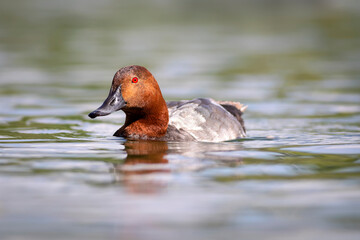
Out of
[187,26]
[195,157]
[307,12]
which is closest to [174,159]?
[195,157]

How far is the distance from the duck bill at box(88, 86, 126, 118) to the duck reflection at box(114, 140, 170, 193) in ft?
1.65

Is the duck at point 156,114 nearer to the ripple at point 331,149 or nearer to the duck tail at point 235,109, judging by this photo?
the duck tail at point 235,109

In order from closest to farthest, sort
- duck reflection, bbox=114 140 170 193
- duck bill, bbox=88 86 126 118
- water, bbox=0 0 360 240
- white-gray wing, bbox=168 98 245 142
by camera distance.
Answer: water, bbox=0 0 360 240
duck reflection, bbox=114 140 170 193
duck bill, bbox=88 86 126 118
white-gray wing, bbox=168 98 245 142

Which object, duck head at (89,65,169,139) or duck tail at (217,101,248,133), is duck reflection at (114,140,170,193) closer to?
duck head at (89,65,169,139)

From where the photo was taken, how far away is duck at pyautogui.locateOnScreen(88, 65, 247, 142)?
871 cm

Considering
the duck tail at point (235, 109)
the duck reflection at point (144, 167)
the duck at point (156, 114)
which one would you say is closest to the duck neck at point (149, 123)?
the duck at point (156, 114)

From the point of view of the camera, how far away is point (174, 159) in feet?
24.9

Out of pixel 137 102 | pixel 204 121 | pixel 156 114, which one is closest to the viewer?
pixel 137 102

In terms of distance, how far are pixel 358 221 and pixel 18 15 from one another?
3698 centimetres

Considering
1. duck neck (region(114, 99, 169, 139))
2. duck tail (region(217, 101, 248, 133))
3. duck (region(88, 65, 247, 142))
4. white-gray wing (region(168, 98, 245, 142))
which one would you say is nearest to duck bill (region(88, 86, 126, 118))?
duck (region(88, 65, 247, 142))

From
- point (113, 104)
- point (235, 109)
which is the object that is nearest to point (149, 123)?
point (113, 104)

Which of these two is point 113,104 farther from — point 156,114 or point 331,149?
point 331,149

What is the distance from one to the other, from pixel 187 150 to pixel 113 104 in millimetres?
1120

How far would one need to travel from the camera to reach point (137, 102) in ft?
29.1
